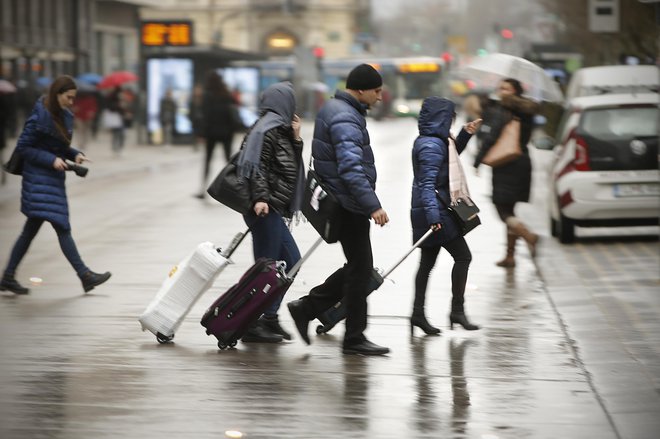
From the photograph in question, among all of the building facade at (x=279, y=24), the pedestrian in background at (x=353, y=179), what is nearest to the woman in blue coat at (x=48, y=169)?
the pedestrian in background at (x=353, y=179)

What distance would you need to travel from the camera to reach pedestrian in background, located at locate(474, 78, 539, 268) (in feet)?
40.9

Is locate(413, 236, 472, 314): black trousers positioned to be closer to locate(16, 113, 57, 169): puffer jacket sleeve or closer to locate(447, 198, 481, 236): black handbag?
locate(447, 198, 481, 236): black handbag

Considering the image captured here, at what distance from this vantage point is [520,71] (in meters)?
12.4

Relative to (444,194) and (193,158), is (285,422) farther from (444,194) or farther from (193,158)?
(193,158)

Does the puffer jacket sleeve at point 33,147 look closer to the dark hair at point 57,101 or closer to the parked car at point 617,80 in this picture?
the dark hair at point 57,101

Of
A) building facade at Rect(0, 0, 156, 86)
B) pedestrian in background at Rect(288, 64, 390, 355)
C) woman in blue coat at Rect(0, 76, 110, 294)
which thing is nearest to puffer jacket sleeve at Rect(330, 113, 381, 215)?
pedestrian in background at Rect(288, 64, 390, 355)

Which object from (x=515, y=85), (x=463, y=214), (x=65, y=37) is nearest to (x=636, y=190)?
(x=515, y=85)

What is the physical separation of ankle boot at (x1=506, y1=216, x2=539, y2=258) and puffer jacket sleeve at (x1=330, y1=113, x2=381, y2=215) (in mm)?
4420

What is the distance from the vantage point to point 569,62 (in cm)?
4647

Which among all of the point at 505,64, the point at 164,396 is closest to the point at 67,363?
the point at 164,396

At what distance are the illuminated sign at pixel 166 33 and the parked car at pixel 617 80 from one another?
20.1 meters

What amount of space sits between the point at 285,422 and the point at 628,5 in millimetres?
18595

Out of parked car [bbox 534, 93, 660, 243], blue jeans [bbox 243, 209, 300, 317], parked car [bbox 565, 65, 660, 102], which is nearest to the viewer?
blue jeans [bbox 243, 209, 300, 317]

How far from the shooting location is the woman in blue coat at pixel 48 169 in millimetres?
10586
